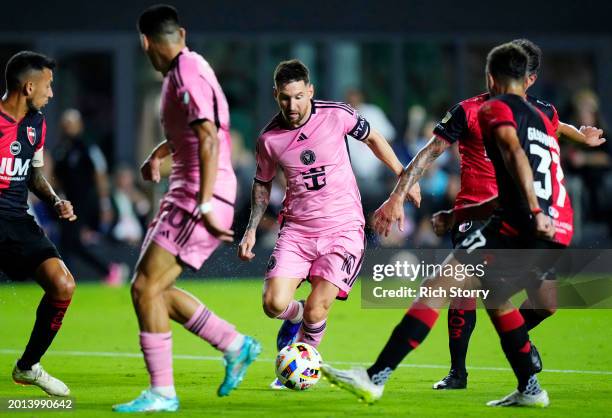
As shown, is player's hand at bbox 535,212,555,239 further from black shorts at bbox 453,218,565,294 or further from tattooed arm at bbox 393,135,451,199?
tattooed arm at bbox 393,135,451,199

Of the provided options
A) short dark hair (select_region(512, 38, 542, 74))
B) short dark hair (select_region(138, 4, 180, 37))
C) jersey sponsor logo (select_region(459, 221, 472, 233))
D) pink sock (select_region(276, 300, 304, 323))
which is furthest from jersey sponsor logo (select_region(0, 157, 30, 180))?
short dark hair (select_region(512, 38, 542, 74))

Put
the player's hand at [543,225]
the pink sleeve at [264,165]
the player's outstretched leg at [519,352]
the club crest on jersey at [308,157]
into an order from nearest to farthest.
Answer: the player's hand at [543,225] < the player's outstretched leg at [519,352] < the club crest on jersey at [308,157] < the pink sleeve at [264,165]

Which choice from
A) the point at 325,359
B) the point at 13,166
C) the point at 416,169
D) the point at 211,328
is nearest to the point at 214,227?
the point at 211,328

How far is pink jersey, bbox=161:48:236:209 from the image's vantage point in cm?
709

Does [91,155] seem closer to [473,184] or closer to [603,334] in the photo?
[603,334]

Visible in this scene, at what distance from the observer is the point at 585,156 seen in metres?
18.8

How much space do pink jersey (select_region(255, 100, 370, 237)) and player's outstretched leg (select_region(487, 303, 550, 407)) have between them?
68.2 inches

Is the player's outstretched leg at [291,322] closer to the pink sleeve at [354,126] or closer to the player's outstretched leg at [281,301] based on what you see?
the player's outstretched leg at [281,301]

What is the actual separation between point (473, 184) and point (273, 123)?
5.05ft

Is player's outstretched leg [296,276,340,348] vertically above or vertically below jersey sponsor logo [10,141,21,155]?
below

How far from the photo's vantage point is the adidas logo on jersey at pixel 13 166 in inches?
331

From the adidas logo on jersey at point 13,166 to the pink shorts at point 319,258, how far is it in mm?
1887

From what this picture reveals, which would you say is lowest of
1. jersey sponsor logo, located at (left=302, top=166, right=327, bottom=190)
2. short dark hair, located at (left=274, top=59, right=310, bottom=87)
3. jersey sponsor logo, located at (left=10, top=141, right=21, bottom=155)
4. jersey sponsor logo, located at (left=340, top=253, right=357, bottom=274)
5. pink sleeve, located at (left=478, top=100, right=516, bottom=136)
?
jersey sponsor logo, located at (left=340, top=253, right=357, bottom=274)

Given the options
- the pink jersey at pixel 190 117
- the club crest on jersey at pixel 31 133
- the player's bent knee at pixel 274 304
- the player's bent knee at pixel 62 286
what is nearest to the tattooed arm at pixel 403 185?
the player's bent knee at pixel 274 304
